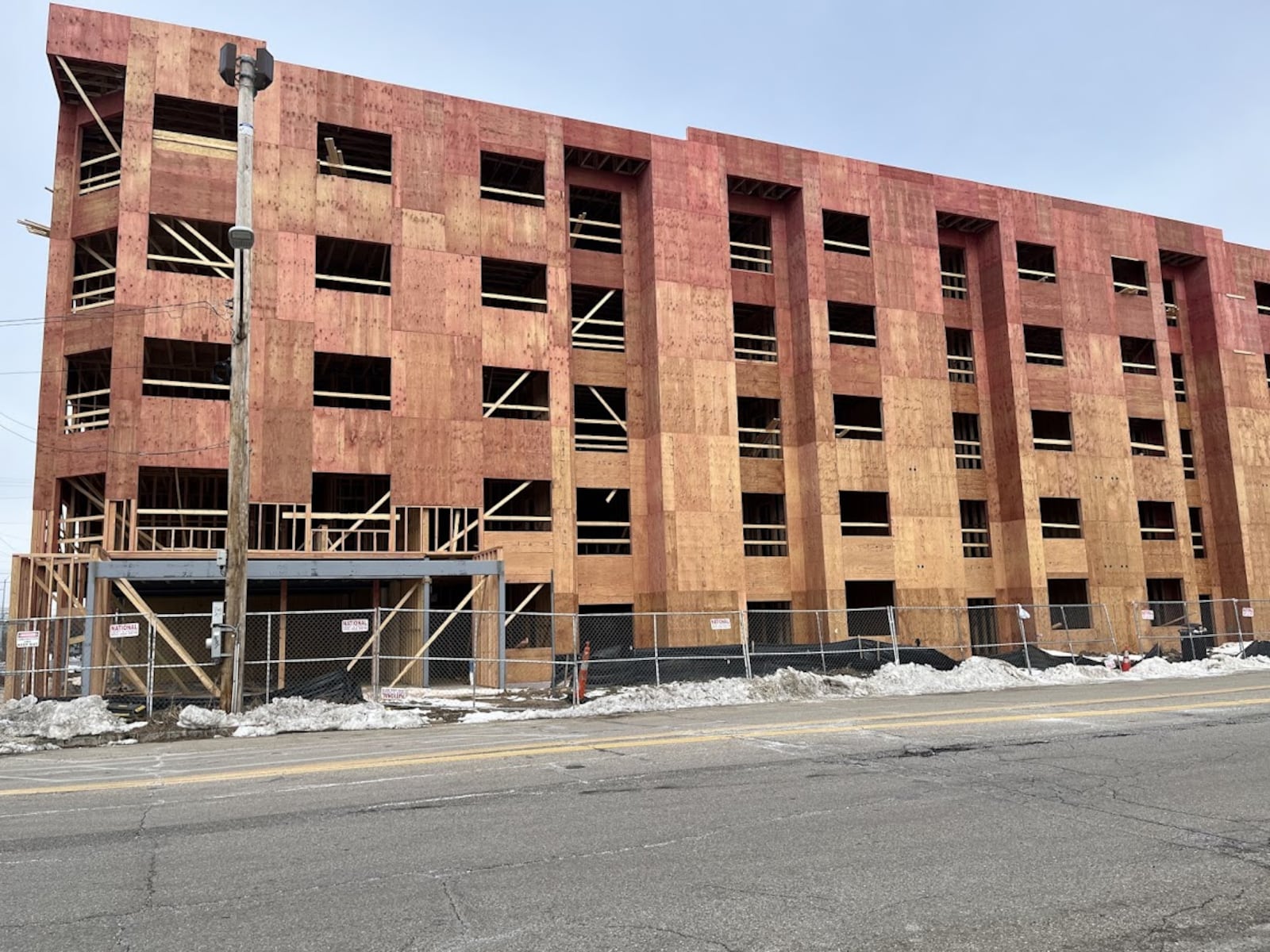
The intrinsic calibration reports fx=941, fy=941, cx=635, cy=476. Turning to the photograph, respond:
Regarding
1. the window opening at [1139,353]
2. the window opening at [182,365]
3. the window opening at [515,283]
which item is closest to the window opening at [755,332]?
the window opening at [515,283]

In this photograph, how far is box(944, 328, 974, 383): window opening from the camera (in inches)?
1457

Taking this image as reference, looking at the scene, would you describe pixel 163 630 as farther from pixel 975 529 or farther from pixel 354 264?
pixel 975 529

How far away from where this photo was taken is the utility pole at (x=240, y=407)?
1661cm

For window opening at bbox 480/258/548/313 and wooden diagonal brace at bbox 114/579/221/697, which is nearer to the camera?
wooden diagonal brace at bbox 114/579/221/697

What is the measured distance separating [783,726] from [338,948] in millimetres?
10227

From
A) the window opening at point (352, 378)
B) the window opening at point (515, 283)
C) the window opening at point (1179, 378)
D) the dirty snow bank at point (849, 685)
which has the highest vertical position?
the window opening at point (515, 283)

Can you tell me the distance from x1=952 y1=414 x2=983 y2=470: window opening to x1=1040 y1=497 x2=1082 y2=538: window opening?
10.2ft

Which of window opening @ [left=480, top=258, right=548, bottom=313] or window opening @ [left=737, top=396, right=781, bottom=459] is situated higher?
window opening @ [left=480, top=258, right=548, bottom=313]

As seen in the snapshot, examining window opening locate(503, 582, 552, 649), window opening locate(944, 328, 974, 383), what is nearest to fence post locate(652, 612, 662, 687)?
window opening locate(503, 582, 552, 649)

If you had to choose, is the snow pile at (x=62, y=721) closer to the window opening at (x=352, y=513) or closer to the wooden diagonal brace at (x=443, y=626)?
the wooden diagonal brace at (x=443, y=626)

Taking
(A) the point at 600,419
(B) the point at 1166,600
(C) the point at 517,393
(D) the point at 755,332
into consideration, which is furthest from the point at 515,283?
(B) the point at 1166,600

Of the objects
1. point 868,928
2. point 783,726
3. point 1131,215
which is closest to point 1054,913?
point 868,928

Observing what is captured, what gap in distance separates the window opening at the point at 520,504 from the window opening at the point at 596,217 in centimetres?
870

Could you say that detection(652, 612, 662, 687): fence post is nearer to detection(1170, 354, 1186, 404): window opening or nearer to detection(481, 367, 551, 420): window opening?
detection(481, 367, 551, 420): window opening
